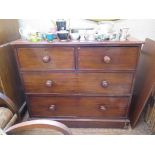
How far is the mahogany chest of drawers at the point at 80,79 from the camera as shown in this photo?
121 centimetres

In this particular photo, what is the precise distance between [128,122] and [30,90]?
1.07 m

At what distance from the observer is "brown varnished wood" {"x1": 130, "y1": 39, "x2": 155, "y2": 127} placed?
1338 millimetres

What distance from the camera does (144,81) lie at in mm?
1469

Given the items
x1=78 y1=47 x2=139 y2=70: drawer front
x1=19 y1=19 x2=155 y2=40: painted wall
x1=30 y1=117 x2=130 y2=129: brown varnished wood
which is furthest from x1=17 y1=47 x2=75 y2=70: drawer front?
x1=30 y1=117 x2=130 y2=129: brown varnished wood

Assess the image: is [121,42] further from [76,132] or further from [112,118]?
[76,132]

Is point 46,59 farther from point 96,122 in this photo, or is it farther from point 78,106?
point 96,122

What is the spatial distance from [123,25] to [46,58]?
96 cm

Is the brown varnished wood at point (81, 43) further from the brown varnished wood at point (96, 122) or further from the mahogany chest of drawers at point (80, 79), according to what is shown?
the brown varnished wood at point (96, 122)

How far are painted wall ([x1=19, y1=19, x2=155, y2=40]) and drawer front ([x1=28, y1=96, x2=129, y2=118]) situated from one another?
0.78 meters

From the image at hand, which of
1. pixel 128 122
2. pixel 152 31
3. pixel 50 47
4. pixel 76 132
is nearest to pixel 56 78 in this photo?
pixel 50 47

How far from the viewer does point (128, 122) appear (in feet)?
5.07

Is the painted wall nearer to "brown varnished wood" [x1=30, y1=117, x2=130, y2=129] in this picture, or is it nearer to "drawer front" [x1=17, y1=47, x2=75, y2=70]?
"drawer front" [x1=17, y1=47, x2=75, y2=70]

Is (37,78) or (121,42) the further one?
(37,78)

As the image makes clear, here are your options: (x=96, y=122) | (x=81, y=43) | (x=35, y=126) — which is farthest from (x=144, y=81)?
(x=35, y=126)
